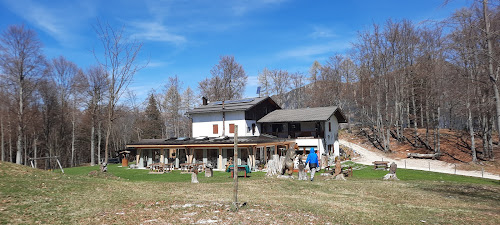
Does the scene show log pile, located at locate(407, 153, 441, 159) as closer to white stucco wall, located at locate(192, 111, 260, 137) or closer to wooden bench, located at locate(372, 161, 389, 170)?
wooden bench, located at locate(372, 161, 389, 170)

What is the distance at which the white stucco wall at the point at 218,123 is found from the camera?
3494 centimetres

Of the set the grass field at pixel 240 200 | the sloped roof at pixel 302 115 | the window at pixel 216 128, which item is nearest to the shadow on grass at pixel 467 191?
the grass field at pixel 240 200

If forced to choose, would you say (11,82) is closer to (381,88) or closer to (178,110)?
(178,110)

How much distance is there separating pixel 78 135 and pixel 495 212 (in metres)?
54.2

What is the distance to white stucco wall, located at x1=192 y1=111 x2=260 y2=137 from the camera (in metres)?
34.9

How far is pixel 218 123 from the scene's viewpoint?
118 ft

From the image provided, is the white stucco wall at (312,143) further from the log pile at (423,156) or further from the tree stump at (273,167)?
the tree stump at (273,167)

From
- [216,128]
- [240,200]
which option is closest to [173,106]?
[216,128]

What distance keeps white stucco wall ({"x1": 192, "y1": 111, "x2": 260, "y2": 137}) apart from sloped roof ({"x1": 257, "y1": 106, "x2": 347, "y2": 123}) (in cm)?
246

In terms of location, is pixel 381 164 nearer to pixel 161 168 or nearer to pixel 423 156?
pixel 423 156

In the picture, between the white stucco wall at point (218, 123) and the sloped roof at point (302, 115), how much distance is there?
246 centimetres

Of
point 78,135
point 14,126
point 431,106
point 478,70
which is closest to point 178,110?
A: point 78,135

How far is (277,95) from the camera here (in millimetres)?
60656

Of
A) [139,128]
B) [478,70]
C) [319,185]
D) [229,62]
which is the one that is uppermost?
[229,62]
